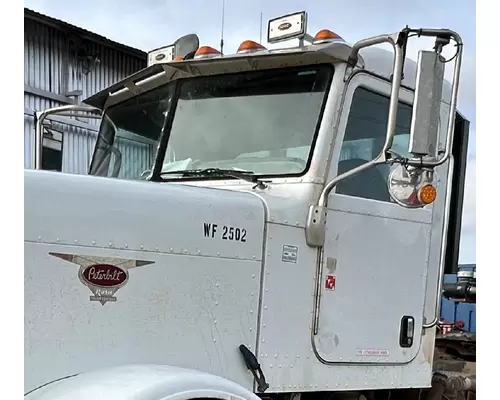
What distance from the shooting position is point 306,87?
3641mm

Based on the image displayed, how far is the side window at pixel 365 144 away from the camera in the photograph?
3639 millimetres

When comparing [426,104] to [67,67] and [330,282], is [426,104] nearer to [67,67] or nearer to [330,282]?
[330,282]

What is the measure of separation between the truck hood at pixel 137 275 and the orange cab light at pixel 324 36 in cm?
94

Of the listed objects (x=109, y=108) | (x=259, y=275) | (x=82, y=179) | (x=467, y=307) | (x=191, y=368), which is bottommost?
(x=467, y=307)

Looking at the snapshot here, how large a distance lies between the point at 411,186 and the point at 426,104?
39cm

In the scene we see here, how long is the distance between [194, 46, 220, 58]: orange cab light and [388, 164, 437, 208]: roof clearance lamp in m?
1.29

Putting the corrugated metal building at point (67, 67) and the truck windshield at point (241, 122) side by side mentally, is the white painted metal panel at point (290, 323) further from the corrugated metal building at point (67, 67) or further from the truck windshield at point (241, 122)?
the corrugated metal building at point (67, 67)

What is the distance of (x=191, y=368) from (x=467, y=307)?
4.00m

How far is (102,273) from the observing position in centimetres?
281

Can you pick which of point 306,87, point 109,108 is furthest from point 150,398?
point 109,108

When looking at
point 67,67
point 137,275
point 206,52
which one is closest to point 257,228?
point 137,275

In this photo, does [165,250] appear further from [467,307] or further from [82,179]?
[467,307]

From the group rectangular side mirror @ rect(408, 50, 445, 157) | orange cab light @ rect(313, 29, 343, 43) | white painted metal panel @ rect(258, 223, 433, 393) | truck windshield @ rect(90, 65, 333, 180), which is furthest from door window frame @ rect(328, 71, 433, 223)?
rectangular side mirror @ rect(408, 50, 445, 157)
